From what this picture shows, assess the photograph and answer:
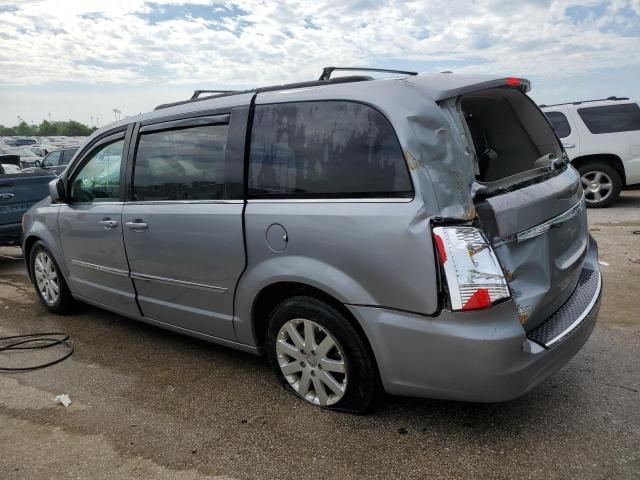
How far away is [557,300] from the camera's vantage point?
2.83 meters

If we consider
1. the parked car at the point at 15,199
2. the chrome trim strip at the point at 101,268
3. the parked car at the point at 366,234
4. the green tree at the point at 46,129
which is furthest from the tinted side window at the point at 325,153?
the green tree at the point at 46,129

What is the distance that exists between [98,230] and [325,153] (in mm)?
2179

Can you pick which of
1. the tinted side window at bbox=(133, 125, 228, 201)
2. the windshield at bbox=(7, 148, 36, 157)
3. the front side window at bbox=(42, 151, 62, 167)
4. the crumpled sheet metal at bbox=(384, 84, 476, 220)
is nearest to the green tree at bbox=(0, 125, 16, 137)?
the windshield at bbox=(7, 148, 36, 157)

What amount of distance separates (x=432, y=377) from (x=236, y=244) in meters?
1.31

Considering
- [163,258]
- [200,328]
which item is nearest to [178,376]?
[200,328]

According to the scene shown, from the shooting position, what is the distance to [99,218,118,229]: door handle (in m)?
3.93

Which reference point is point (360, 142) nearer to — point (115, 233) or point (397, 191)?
point (397, 191)

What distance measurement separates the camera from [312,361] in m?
2.97

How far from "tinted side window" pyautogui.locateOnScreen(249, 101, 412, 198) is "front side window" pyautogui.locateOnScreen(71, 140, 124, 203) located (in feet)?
4.83

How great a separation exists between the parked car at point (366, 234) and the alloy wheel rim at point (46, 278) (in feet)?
4.64

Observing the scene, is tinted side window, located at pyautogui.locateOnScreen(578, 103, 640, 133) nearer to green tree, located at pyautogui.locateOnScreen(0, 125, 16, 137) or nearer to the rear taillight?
the rear taillight

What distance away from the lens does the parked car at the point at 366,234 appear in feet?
7.92

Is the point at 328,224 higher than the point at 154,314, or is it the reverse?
the point at 328,224

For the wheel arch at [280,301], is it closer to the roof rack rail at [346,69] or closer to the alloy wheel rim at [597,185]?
the roof rack rail at [346,69]
